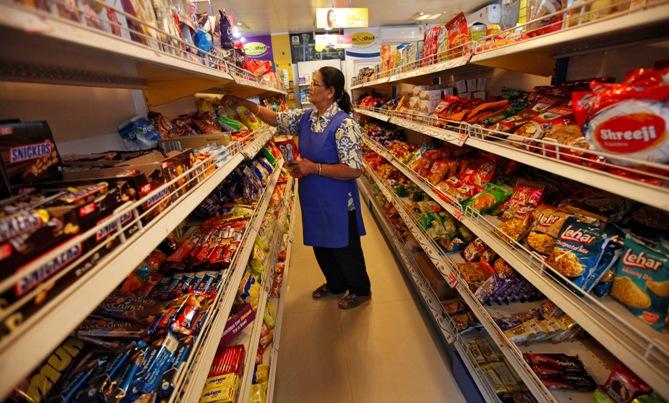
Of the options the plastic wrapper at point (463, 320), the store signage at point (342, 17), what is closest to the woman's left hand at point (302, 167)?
the plastic wrapper at point (463, 320)

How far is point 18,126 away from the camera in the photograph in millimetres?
611

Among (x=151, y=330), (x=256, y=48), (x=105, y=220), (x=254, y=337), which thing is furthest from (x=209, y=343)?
(x=256, y=48)

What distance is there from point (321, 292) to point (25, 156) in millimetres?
2058

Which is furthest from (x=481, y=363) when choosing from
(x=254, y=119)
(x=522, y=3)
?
(x=254, y=119)

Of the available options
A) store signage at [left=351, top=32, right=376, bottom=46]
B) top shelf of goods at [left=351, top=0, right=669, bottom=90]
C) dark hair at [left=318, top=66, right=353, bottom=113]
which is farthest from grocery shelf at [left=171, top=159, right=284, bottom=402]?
store signage at [left=351, top=32, right=376, bottom=46]

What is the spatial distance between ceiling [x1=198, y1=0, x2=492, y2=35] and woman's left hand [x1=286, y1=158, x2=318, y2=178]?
481cm

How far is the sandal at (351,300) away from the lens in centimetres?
225

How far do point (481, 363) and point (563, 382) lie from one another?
495 mm

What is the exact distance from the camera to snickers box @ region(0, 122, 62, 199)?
0.56 m

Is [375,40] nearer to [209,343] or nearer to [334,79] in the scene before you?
[334,79]

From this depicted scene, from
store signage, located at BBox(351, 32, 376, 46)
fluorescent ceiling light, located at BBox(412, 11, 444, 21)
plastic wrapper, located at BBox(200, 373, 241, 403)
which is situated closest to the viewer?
plastic wrapper, located at BBox(200, 373, 241, 403)

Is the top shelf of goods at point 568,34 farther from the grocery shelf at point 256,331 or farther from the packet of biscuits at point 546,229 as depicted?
the grocery shelf at point 256,331

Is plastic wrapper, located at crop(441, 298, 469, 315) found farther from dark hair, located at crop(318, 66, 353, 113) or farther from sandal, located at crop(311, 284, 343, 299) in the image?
dark hair, located at crop(318, 66, 353, 113)

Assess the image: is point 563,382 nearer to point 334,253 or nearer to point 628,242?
point 628,242
